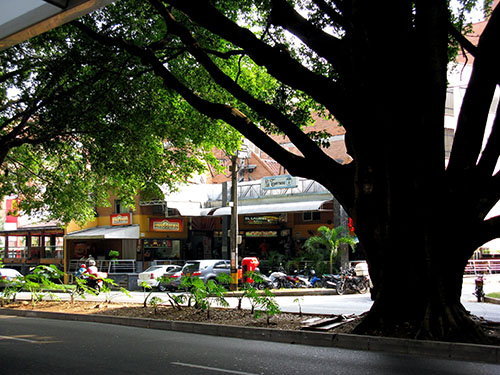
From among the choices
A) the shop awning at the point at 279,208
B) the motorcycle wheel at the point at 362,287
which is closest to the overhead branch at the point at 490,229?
the motorcycle wheel at the point at 362,287

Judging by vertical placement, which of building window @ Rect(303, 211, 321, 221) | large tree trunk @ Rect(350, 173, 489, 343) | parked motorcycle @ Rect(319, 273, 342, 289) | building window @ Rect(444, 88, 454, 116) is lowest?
parked motorcycle @ Rect(319, 273, 342, 289)

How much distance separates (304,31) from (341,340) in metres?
5.79

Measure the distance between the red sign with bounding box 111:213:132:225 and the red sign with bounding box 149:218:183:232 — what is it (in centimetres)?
155

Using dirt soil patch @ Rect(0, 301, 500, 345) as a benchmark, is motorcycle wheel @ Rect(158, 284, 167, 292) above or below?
below

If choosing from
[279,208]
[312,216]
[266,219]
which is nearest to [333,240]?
[279,208]

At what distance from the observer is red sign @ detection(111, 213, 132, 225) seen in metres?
39.2

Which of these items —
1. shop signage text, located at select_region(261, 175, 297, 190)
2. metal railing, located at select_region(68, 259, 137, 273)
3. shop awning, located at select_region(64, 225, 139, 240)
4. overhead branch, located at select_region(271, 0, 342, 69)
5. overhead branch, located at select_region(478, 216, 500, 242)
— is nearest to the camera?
overhead branch, located at select_region(478, 216, 500, 242)

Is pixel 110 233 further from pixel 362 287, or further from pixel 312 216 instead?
pixel 362 287

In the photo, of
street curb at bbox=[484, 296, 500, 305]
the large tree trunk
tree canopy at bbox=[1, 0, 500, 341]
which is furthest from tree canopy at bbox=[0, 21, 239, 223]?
street curb at bbox=[484, 296, 500, 305]

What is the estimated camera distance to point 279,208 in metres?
32.2

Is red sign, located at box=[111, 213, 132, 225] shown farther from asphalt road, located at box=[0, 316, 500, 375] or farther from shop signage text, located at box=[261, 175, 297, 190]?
asphalt road, located at box=[0, 316, 500, 375]

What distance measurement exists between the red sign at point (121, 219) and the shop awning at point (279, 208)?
728cm

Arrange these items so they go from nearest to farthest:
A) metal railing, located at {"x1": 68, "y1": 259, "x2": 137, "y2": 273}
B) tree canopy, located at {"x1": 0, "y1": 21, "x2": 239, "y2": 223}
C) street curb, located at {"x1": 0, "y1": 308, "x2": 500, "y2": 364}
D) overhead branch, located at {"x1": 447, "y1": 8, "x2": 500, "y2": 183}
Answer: street curb, located at {"x1": 0, "y1": 308, "x2": 500, "y2": 364}
overhead branch, located at {"x1": 447, "y1": 8, "x2": 500, "y2": 183}
tree canopy, located at {"x1": 0, "y1": 21, "x2": 239, "y2": 223}
metal railing, located at {"x1": 68, "y1": 259, "x2": 137, "y2": 273}

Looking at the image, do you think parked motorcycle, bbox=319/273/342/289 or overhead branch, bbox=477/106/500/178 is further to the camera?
parked motorcycle, bbox=319/273/342/289
